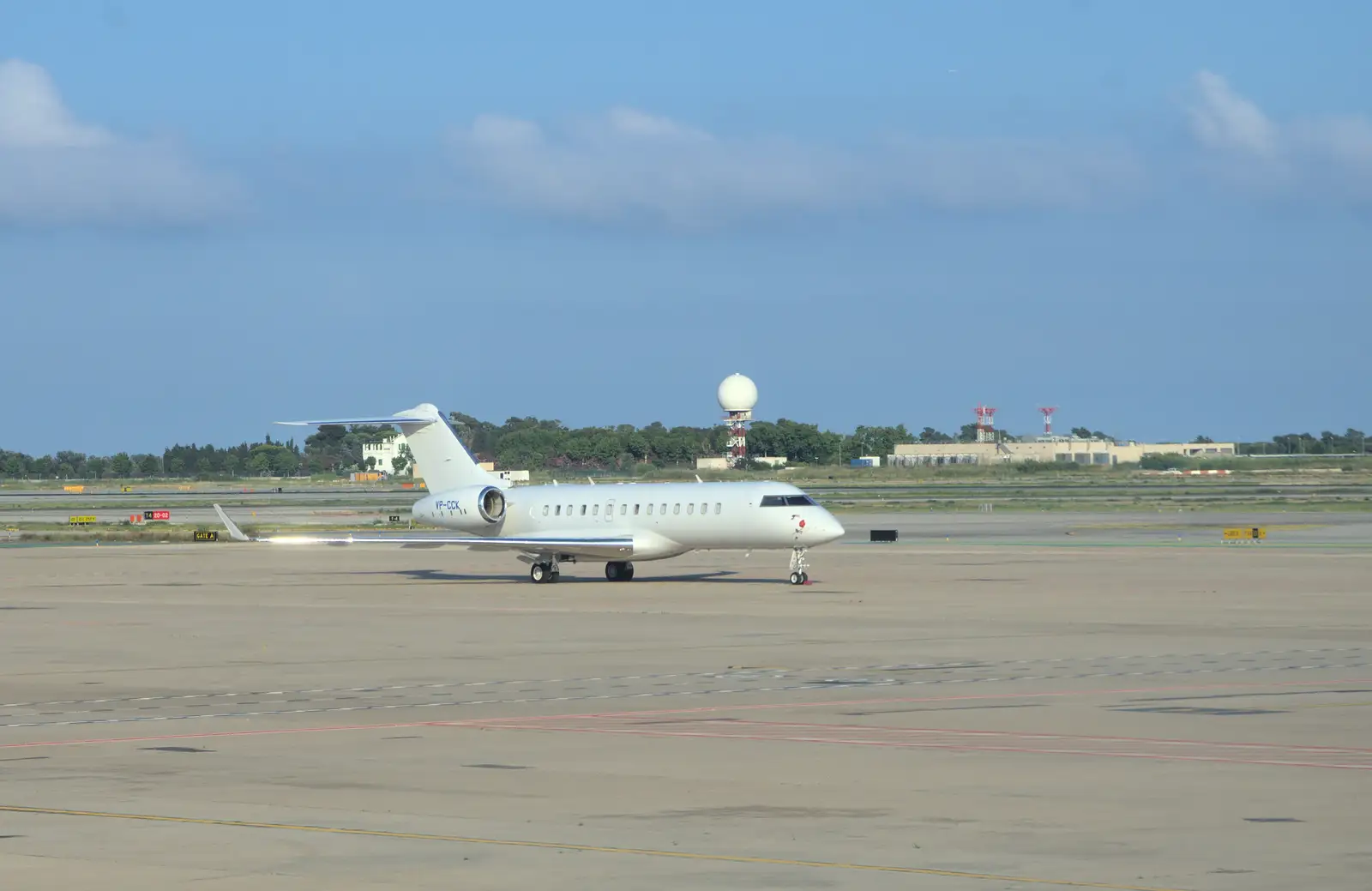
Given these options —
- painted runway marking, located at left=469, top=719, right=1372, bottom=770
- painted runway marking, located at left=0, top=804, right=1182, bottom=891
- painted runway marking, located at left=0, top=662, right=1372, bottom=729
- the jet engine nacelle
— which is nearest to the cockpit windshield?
the jet engine nacelle

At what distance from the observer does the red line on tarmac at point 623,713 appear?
63.3 feet

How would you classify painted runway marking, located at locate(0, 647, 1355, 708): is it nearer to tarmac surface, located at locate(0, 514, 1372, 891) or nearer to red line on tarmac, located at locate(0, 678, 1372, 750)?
tarmac surface, located at locate(0, 514, 1372, 891)

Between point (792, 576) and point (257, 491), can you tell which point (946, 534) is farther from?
point (257, 491)

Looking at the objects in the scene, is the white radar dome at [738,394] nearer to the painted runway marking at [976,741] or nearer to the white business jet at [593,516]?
the white business jet at [593,516]

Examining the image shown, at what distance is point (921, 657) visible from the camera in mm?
27812

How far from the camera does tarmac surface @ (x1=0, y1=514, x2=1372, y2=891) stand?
1212 centimetres

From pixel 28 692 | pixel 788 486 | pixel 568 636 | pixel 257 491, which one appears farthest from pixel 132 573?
pixel 257 491

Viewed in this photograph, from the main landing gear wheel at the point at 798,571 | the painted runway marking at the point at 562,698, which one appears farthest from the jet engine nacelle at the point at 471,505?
the painted runway marking at the point at 562,698

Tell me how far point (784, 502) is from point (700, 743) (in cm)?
2971

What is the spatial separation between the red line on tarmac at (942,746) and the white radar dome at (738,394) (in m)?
144

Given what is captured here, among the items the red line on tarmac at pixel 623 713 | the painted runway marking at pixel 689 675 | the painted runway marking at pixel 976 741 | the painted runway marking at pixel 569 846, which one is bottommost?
the painted runway marking at pixel 689 675

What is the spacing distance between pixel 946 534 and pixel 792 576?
30.2m

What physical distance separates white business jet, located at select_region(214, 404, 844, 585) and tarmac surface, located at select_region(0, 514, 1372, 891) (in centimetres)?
523

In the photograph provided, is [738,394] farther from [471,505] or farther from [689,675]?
[689,675]
